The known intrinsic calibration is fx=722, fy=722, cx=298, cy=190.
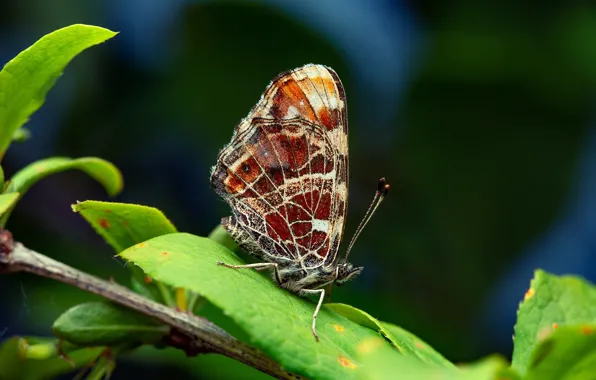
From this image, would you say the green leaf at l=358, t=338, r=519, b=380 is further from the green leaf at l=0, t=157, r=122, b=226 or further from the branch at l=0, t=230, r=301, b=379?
the green leaf at l=0, t=157, r=122, b=226

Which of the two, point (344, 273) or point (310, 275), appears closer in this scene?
point (310, 275)

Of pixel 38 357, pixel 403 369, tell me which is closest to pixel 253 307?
pixel 403 369

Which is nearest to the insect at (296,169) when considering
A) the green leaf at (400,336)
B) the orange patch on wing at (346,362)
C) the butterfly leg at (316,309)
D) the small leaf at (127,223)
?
the butterfly leg at (316,309)

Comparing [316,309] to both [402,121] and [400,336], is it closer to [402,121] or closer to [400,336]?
[400,336]

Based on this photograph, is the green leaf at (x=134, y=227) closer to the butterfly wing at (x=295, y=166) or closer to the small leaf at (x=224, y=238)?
the small leaf at (x=224, y=238)

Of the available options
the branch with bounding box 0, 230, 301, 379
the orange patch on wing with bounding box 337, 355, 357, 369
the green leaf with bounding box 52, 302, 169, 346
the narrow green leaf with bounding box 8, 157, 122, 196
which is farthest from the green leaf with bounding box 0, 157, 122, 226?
the orange patch on wing with bounding box 337, 355, 357, 369
